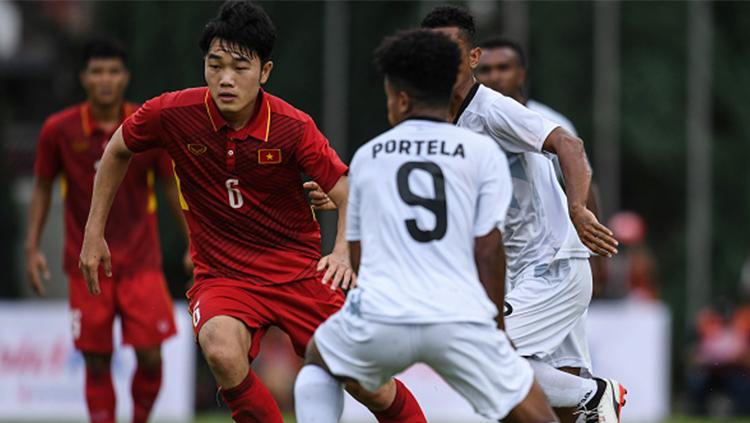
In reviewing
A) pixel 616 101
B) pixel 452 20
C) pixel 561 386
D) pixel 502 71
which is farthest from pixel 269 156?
pixel 616 101

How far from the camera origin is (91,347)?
368 inches

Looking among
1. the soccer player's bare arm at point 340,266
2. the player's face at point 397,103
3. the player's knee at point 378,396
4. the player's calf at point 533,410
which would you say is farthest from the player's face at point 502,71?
the player's calf at point 533,410

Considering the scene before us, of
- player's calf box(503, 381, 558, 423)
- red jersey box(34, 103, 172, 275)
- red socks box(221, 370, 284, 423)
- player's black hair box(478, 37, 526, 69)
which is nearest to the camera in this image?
player's calf box(503, 381, 558, 423)

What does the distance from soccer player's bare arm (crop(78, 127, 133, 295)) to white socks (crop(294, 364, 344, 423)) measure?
Result: 152 centimetres

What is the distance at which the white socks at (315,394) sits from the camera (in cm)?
608

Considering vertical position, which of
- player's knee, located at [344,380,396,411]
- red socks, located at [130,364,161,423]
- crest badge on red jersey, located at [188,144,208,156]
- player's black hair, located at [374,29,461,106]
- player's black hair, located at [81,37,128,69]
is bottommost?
red socks, located at [130,364,161,423]

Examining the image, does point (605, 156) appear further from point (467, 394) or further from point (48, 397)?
point (467, 394)

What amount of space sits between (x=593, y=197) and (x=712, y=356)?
29.8ft

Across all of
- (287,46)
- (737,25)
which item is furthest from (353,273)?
(737,25)

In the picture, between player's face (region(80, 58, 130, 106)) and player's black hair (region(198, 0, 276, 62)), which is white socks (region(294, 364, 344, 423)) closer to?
player's black hair (region(198, 0, 276, 62))

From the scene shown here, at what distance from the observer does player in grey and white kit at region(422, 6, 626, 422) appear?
6.93 metres

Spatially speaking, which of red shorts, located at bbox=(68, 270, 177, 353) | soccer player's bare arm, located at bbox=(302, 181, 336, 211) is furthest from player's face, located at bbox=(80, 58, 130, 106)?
soccer player's bare arm, located at bbox=(302, 181, 336, 211)

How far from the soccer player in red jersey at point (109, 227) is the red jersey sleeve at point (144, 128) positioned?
7.46 feet

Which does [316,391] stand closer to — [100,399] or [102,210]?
[102,210]
